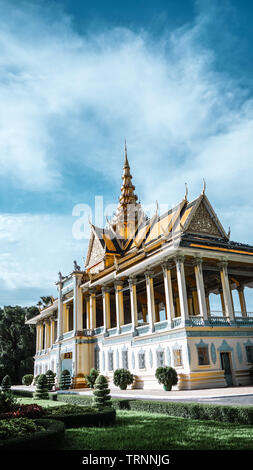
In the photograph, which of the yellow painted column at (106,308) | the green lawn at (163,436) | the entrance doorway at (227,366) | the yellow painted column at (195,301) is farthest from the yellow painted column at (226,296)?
the green lawn at (163,436)

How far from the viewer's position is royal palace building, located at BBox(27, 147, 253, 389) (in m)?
22.3

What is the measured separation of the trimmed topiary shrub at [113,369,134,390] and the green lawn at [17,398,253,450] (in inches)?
538

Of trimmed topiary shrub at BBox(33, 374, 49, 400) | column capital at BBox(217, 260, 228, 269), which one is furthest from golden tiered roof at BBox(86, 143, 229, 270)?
trimmed topiary shrub at BBox(33, 374, 49, 400)

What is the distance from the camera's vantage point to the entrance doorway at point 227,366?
22500 mm

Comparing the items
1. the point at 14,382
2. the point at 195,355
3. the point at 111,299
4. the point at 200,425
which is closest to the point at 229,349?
the point at 195,355

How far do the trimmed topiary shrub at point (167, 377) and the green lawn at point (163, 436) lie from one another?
30.8 ft

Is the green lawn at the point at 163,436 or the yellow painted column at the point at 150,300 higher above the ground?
the yellow painted column at the point at 150,300

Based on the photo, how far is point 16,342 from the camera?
177 ft

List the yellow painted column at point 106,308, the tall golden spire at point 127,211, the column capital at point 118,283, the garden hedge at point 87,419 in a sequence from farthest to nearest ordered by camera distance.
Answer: the tall golden spire at point 127,211 → the yellow painted column at point 106,308 → the column capital at point 118,283 → the garden hedge at point 87,419

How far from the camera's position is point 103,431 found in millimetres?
10453

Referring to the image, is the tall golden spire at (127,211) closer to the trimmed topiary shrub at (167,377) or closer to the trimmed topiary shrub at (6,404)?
the trimmed topiary shrub at (167,377)

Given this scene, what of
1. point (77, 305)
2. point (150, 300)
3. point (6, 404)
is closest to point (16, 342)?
point (77, 305)

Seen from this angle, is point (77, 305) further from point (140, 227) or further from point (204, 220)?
point (204, 220)
